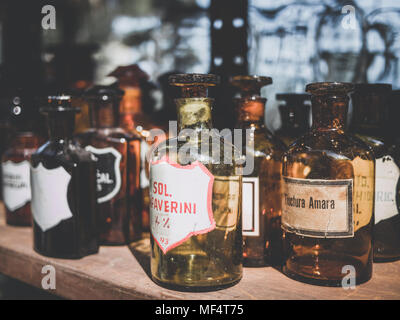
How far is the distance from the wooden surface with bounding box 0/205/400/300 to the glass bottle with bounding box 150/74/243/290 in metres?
0.02

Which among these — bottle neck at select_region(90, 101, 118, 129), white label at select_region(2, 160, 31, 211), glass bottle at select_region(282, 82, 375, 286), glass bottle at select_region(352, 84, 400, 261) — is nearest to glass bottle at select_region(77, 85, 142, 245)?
bottle neck at select_region(90, 101, 118, 129)

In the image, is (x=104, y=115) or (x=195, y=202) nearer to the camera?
(x=195, y=202)

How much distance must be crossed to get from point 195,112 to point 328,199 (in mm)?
207

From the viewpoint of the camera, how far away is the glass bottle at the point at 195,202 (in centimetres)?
48

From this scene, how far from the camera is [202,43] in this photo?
3.11ft

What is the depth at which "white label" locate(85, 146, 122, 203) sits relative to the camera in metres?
0.68

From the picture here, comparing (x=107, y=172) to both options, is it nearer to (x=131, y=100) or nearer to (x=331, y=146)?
(x=131, y=100)

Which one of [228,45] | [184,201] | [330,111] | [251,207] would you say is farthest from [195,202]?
[228,45]

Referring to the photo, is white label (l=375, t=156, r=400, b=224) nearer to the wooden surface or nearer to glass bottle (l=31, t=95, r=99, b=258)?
the wooden surface

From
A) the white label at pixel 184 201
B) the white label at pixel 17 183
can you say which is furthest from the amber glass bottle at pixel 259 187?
the white label at pixel 17 183

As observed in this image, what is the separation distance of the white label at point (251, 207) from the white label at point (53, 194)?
279mm

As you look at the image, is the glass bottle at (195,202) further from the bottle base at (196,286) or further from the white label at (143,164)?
the white label at (143,164)

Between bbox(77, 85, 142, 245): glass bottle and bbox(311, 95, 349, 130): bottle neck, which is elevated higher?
bbox(311, 95, 349, 130): bottle neck

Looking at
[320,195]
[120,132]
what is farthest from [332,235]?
[120,132]
